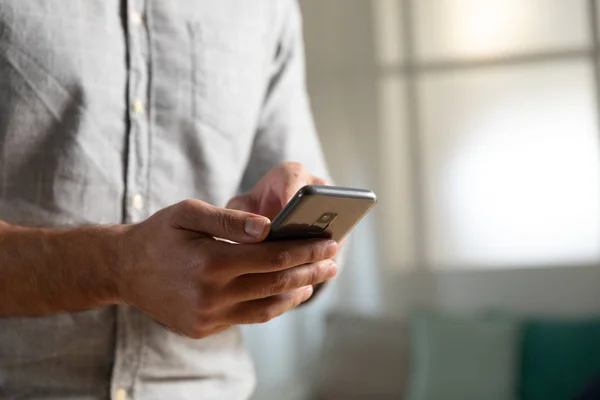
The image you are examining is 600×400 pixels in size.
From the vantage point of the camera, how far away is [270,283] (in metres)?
0.58

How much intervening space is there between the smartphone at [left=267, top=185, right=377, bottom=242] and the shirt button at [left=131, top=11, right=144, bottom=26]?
342mm

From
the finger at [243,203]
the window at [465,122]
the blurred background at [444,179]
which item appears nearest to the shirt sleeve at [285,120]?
the finger at [243,203]

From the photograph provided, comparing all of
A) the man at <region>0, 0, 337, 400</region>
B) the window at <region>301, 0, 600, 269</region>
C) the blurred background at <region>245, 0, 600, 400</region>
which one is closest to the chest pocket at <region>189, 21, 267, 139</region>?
the man at <region>0, 0, 337, 400</region>

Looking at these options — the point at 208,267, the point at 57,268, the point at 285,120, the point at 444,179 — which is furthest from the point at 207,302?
the point at 444,179

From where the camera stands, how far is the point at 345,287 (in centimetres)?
332

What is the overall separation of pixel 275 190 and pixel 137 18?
242mm

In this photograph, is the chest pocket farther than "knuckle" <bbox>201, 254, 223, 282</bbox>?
Yes

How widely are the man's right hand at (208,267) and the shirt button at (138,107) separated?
7.7 inches

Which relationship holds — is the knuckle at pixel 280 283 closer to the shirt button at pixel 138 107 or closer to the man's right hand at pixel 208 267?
the man's right hand at pixel 208 267

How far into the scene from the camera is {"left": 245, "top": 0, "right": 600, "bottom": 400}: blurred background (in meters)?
3.02

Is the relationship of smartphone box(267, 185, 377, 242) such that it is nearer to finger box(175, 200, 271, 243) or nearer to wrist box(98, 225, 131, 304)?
finger box(175, 200, 271, 243)

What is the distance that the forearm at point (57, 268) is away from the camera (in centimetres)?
61

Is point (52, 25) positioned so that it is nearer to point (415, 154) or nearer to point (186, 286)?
point (186, 286)

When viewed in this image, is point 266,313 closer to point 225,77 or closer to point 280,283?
point 280,283
